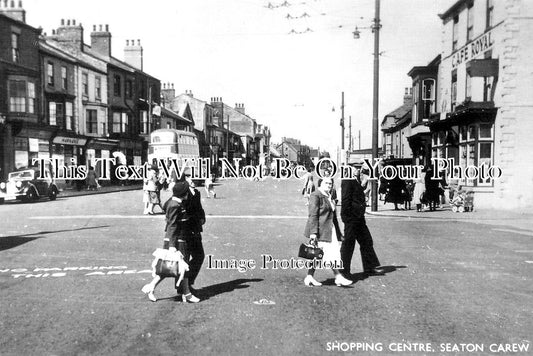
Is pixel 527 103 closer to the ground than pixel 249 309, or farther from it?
farther from it

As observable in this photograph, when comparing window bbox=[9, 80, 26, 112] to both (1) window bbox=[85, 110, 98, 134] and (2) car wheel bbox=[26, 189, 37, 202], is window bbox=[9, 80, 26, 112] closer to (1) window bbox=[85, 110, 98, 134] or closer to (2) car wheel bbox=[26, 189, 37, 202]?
(2) car wheel bbox=[26, 189, 37, 202]

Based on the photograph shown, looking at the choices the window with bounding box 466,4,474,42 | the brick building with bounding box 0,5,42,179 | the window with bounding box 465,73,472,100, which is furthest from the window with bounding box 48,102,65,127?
the window with bounding box 466,4,474,42

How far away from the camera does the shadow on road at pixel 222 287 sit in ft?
22.5

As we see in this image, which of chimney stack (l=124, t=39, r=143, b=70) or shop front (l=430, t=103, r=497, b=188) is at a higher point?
chimney stack (l=124, t=39, r=143, b=70)

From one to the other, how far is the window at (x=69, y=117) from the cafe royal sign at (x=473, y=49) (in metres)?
27.8

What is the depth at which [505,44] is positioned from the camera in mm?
19719

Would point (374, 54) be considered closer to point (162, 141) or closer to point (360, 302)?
point (360, 302)

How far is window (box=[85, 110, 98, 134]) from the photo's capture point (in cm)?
4053

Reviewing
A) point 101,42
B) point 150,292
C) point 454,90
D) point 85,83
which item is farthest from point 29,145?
point 150,292

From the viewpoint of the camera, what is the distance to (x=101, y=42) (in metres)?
45.9

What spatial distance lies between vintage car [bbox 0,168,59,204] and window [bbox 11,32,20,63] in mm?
8787

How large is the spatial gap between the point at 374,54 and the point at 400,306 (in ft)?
51.1

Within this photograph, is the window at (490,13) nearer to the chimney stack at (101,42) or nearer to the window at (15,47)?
the window at (15,47)

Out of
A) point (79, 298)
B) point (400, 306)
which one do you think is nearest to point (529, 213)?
point (400, 306)
